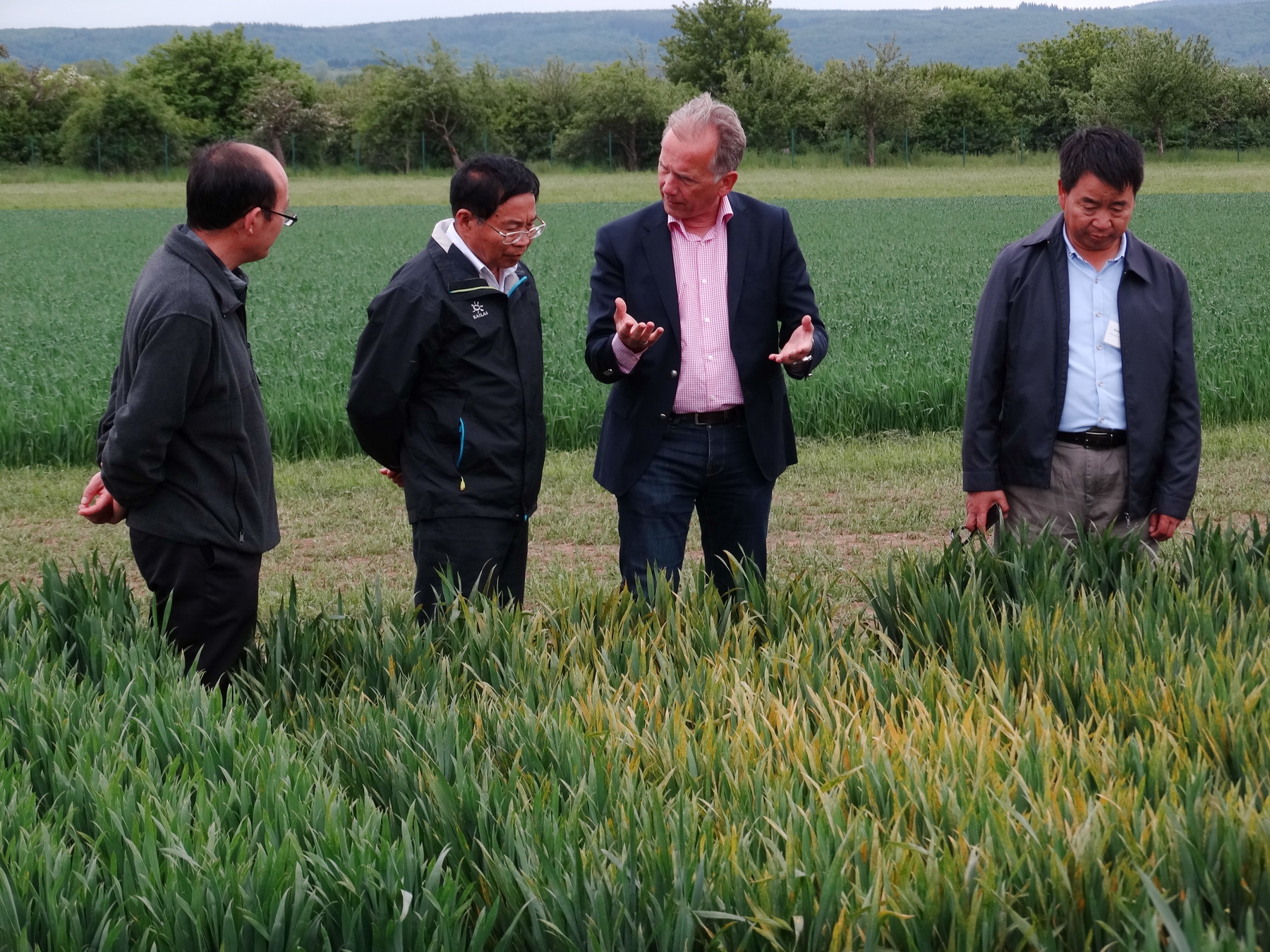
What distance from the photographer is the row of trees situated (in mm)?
61875

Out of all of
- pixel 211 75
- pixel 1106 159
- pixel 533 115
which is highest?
pixel 211 75

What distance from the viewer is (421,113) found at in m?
66.1

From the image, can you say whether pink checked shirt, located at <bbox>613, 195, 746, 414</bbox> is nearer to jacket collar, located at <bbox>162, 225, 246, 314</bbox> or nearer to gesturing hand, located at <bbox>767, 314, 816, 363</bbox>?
gesturing hand, located at <bbox>767, 314, 816, 363</bbox>

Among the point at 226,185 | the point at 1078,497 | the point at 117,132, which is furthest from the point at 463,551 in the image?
the point at 117,132

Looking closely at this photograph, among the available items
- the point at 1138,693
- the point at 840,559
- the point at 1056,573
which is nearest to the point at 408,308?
the point at 1056,573

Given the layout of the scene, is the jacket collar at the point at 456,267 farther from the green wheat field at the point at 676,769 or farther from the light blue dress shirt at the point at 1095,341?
the light blue dress shirt at the point at 1095,341

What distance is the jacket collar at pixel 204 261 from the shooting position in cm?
373

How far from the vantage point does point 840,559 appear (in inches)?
279

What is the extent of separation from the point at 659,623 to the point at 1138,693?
4.52ft

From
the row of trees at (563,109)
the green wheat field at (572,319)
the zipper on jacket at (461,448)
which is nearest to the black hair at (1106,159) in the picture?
the zipper on jacket at (461,448)

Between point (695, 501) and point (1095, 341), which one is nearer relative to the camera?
point (1095, 341)

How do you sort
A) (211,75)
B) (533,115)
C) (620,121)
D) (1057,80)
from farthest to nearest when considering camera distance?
(1057,80)
(211,75)
(533,115)
(620,121)

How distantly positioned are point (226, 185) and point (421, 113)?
65.0m

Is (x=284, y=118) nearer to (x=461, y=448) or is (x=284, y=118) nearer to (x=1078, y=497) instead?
(x=461, y=448)
